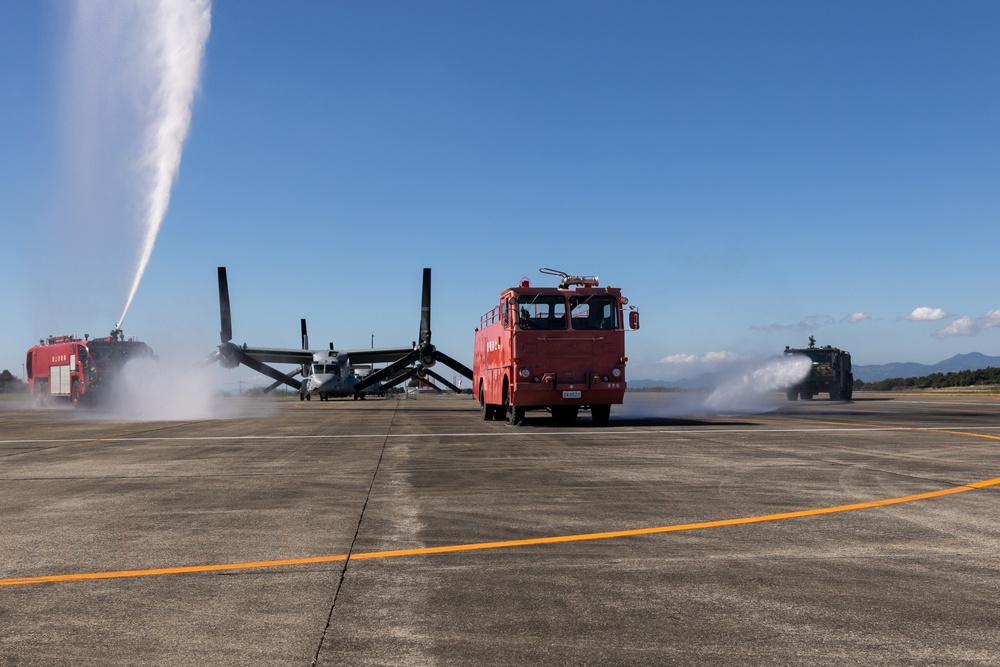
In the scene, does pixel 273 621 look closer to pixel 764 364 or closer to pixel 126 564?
pixel 126 564

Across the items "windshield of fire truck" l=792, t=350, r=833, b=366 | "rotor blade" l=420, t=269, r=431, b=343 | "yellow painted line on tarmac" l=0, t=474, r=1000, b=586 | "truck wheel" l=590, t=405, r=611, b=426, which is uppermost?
"rotor blade" l=420, t=269, r=431, b=343

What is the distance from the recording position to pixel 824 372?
44.5 meters

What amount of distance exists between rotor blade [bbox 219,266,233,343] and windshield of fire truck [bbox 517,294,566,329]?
1194 inches

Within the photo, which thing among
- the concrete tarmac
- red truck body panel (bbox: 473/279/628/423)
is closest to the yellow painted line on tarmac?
the concrete tarmac

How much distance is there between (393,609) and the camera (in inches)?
173

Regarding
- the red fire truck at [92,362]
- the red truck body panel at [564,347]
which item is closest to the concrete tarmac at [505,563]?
the red truck body panel at [564,347]

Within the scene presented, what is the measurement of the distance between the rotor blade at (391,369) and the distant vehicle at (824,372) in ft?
64.7

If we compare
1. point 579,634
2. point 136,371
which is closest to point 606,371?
point 579,634

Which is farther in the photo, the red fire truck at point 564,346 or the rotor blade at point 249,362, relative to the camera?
the rotor blade at point 249,362

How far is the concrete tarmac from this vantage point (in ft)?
12.5

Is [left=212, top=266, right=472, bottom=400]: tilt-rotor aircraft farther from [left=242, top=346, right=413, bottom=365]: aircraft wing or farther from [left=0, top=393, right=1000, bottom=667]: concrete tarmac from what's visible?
[left=0, top=393, right=1000, bottom=667]: concrete tarmac

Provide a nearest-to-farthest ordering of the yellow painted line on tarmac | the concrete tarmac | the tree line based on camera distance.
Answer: the concrete tarmac → the yellow painted line on tarmac → the tree line

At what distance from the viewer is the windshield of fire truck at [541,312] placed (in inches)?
834

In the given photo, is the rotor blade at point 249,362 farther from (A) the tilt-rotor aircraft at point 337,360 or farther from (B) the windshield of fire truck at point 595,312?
(B) the windshield of fire truck at point 595,312
